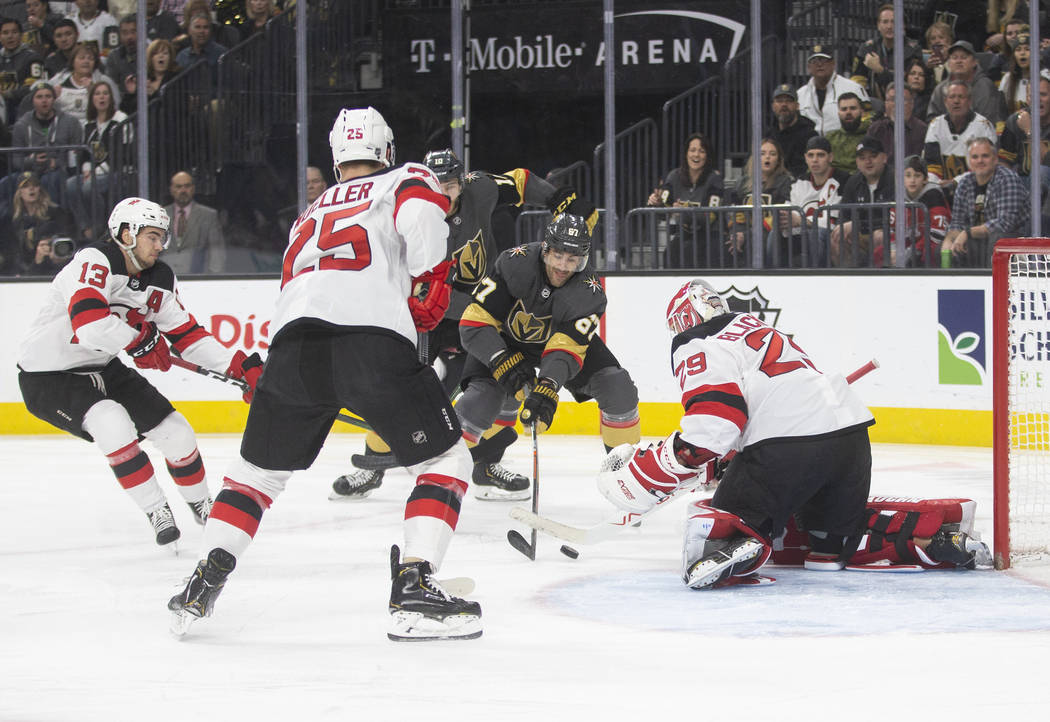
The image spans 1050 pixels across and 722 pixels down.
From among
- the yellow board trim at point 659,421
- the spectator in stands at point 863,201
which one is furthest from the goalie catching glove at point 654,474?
the spectator in stands at point 863,201

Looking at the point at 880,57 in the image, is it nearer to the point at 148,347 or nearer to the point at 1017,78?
the point at 1017,78

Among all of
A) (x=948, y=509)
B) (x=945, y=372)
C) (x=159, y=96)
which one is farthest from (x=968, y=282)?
(x=159, y=96)

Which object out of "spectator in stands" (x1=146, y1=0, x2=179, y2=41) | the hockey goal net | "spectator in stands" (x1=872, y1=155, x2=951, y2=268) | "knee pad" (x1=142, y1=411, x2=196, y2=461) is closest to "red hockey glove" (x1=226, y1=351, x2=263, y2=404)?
"knee pad" (x1=142, y1=411, x2=196, y2=461)

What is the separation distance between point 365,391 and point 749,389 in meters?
0.96

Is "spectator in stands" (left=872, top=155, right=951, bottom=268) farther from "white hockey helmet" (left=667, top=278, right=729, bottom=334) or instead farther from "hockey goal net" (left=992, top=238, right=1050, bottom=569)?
"white hockey helmet" (left=667, top=278, right=729, bottom=334)

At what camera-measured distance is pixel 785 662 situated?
248 centimetres

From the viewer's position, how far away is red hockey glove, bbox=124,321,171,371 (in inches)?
154

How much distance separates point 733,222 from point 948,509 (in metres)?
3.22

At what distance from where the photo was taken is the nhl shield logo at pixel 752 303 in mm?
6047

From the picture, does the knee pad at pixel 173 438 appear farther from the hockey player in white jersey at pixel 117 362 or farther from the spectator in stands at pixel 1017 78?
the spectator in stands at pixel 1017 78

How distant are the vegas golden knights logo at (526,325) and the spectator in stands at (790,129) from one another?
267cm

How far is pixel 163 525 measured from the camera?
12.2ft

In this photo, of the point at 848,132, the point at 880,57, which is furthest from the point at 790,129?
the point at 880,57

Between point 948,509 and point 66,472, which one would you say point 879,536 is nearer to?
point 948,509
